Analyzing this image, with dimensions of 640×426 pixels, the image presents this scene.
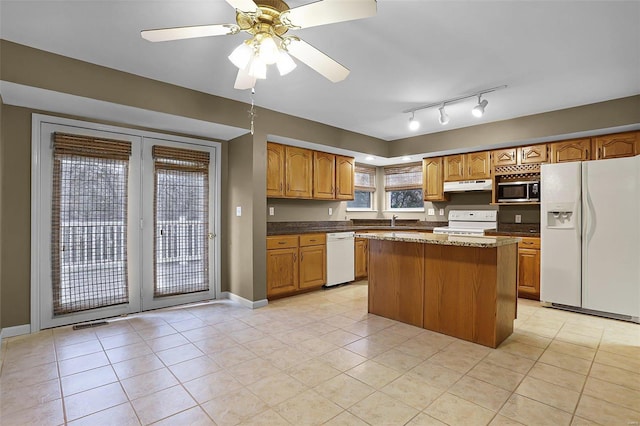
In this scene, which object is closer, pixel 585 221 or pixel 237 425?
pixel 237 425

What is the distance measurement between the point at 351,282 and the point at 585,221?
3.29 metres

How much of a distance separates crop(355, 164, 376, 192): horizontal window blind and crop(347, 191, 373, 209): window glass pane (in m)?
0.13

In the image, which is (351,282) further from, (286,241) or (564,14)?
(564,14)

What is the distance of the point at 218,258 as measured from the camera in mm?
4492

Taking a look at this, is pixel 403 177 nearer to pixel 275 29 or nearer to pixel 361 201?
pixel 361 201

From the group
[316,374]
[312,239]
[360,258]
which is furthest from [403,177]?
[316,374]

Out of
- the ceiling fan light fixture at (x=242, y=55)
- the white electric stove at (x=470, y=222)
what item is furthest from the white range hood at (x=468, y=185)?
the ceiling fan light fixture at (x=242, y=55)

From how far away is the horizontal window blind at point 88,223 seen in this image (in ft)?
10.9

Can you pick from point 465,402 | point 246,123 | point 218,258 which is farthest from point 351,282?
point 465,402

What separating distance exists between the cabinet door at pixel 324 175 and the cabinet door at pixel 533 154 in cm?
277

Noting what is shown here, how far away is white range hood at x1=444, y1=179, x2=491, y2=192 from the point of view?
496cm

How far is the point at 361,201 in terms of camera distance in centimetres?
664

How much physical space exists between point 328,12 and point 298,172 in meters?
3.26

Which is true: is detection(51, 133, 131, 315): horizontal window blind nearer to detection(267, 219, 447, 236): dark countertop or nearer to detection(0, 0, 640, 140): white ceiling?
detection(0, 0, 640, 140): white ceiling
